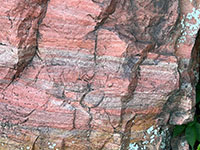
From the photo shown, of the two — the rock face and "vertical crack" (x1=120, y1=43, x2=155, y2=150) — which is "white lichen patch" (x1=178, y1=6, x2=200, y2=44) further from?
"vertical crack" (x1=120, y1=43, x2=155, y2=150)

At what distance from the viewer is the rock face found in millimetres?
2361

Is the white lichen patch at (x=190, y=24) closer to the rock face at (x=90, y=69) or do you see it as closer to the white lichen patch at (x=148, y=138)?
the rock face at (x=90, y=69)

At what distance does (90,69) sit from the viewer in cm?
247

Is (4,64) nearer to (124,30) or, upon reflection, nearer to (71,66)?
(71,66)

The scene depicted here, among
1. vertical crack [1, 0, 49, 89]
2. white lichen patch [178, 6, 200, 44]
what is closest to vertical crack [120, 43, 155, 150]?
white lichen patch [178, 6, 200, 44]

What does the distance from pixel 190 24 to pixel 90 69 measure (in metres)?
1.09

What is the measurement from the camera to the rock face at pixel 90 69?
7.75 feet

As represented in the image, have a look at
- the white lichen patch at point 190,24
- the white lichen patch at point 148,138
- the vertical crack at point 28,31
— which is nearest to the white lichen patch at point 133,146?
the white lichen patch at point 148,138

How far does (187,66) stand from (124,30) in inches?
30.9

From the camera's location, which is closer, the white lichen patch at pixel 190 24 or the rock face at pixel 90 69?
the rock face at pixel 90 69

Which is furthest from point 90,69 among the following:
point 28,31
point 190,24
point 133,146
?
point 190,24

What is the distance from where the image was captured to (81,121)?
257cm

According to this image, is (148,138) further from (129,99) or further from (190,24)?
(190,24)

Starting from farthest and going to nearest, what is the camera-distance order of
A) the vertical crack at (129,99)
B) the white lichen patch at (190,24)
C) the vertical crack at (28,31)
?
1. the white lichen patch at (190,24)
2. the vertical crack at (129,99)
3. the vertical crack at (28,31)
